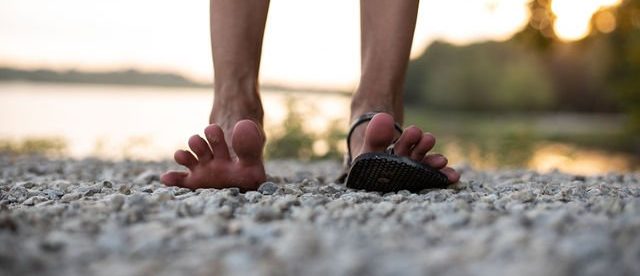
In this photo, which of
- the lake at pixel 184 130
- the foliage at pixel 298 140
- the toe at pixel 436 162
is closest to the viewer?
the toe at pixel 436 162

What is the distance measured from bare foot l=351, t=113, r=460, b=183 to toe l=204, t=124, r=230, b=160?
416 mm

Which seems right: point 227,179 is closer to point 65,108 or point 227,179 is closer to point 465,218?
point 465,218

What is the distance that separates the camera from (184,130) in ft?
31.8

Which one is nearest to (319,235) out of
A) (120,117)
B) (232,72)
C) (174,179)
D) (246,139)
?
(246,139)

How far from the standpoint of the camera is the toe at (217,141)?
1.91 meters

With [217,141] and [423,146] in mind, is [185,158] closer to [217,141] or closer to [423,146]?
[217,141]

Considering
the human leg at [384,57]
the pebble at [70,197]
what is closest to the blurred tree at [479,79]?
the human leg at [384,57]

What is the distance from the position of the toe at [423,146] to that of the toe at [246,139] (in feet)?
1.56

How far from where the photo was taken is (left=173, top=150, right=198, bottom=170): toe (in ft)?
6.41

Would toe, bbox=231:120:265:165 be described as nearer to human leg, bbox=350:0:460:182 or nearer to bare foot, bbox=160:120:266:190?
bare foot, bbox=160:120:266:190

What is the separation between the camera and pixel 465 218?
4.55ft

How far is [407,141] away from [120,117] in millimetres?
10559

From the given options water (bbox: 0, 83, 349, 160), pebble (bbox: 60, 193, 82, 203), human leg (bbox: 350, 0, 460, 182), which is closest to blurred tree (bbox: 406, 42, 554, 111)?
water (bbox: 0, 83, 349, 160)

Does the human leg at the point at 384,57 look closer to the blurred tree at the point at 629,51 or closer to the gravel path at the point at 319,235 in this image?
the gravel path at the point at 319,235
